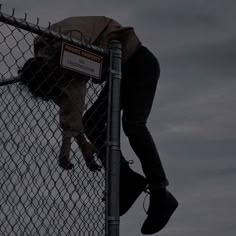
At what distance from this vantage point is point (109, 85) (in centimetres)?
477

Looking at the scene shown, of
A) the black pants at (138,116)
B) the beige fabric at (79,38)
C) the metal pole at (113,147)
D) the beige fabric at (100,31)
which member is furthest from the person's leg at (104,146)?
the beige fabric at (100,31)

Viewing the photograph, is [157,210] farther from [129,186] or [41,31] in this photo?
[41,31]

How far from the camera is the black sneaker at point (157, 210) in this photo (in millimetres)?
5027

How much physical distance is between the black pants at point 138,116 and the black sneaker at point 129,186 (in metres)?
0.10

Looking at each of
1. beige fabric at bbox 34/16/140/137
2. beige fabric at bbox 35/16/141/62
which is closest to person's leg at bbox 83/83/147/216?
beige fabric at bbox 34/16/140/137

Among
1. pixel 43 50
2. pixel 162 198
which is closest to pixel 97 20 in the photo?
pixel 43 50

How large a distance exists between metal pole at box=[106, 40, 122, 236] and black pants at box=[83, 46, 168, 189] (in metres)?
0.16

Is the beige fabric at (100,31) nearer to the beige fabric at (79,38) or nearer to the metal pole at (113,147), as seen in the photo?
the beige fabric at (79,38)

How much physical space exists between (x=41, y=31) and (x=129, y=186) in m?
1.39

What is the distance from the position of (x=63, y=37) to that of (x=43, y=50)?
23cm

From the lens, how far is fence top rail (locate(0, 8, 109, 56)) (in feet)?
14.0

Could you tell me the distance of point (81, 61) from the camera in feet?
15.2

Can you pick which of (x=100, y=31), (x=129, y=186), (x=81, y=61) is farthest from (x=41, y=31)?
(x=129, y=186)

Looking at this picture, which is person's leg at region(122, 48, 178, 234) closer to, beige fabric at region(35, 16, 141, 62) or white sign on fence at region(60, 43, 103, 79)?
beige fabric at region(35, 16, 141, 62)
